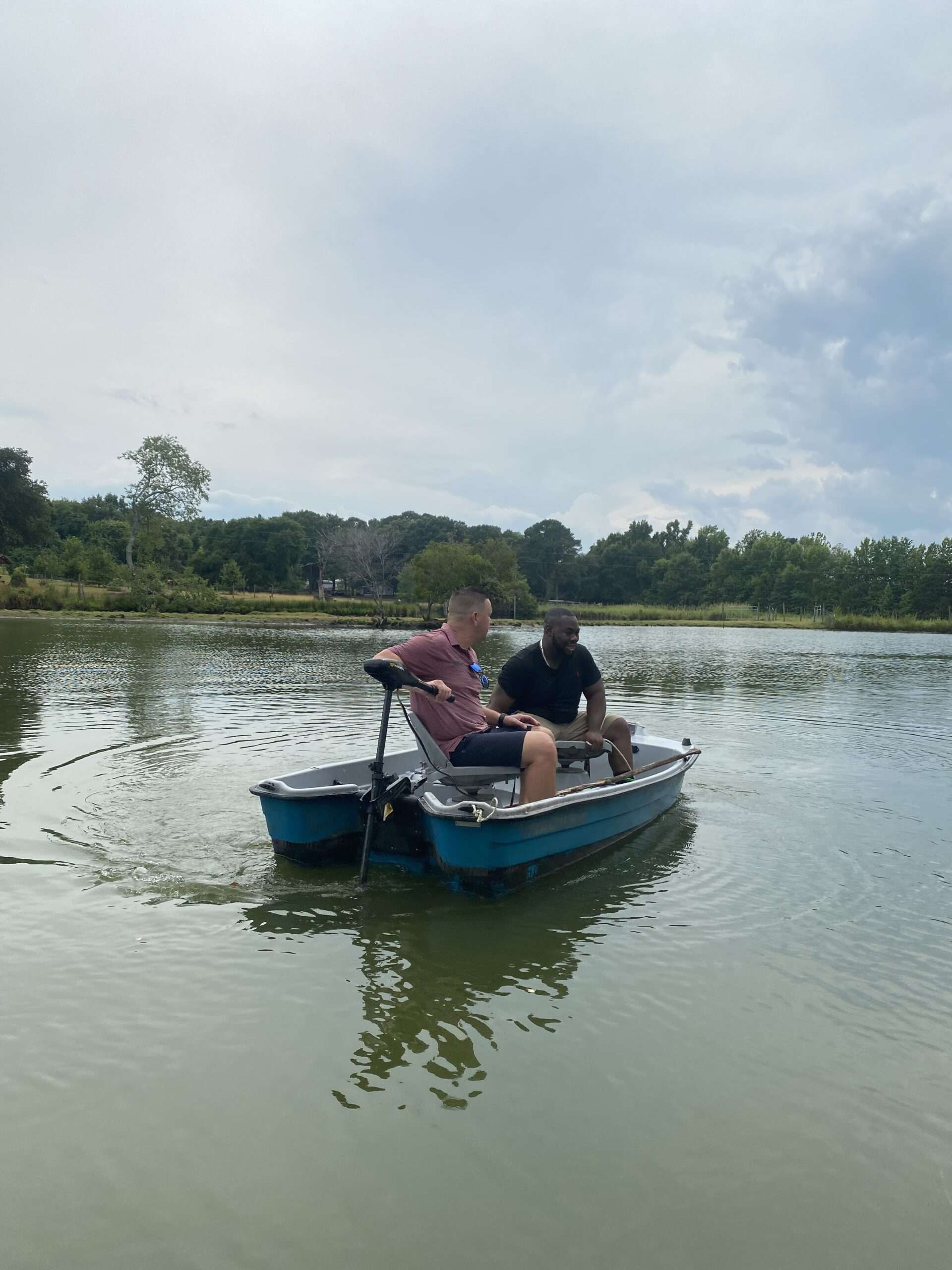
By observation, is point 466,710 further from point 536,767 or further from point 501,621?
point 501,621

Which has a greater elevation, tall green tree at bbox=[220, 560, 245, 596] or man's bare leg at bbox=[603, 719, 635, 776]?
tall green tree at bbox=[220, 560, 245, 596]

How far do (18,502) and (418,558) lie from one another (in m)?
28.3

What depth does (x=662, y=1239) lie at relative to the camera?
2963 mm

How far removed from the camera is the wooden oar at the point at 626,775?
6.88m

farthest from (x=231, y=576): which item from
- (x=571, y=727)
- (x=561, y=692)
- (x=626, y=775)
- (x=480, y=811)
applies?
(x=480, y=811)

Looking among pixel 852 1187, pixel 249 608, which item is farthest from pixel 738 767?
pixel 249 608

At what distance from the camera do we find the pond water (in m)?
3.02

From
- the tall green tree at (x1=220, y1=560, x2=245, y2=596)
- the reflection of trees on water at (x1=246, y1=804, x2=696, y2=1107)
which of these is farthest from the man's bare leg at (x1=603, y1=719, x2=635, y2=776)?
the tall green tree at (x1=220, y1=560, x2=245, y2=596)

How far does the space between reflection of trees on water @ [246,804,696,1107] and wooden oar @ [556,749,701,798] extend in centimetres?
72

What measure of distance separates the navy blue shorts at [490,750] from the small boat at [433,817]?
0.18 ft

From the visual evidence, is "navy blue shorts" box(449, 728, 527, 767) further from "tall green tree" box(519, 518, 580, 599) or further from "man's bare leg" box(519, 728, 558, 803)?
"tall green tree" box(519, 518, 580, 599)

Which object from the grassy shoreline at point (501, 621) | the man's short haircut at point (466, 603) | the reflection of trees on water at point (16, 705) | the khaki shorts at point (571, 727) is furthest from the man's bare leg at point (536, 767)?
the grassy shoreline at point (501, 621)

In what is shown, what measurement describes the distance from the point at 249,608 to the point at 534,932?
2357 inches

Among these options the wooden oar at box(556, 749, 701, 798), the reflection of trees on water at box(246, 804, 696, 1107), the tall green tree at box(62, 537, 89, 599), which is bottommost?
the reflection of trees on water at box(246, 804, 696, 1107)
